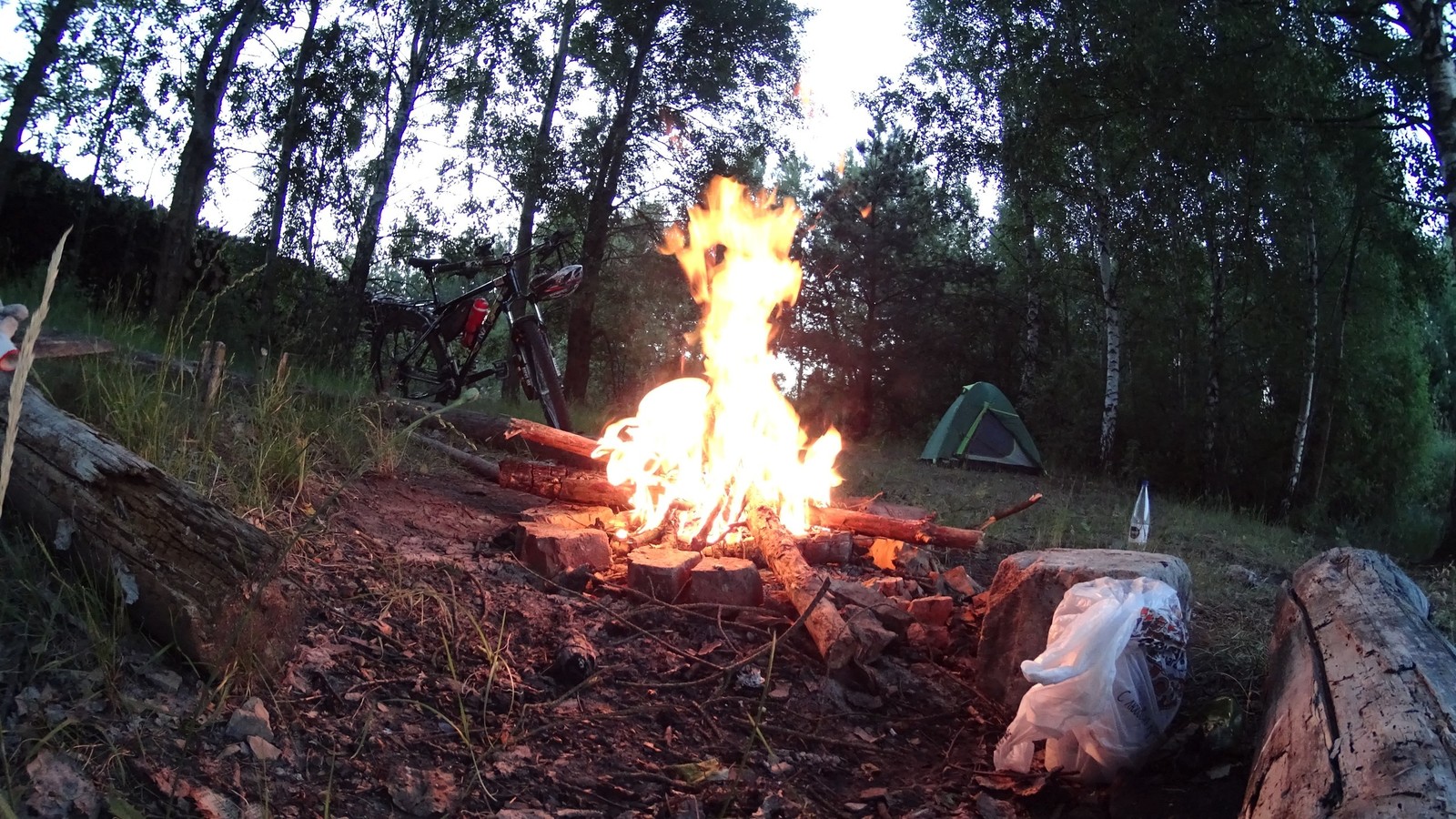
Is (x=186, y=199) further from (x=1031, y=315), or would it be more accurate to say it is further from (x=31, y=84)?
(x=1031, y=315)

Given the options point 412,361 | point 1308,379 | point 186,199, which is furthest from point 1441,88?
point 186,199

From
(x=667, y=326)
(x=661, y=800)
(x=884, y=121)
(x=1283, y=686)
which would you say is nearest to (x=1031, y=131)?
(x=884, y=121)

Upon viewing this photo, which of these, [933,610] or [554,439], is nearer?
[933,610]

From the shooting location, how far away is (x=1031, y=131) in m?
12.0

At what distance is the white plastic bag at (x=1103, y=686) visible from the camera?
2553 millimetres

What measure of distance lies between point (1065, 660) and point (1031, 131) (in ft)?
35.9

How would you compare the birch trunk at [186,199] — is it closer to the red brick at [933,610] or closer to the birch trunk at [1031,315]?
the red brick at [933,610]

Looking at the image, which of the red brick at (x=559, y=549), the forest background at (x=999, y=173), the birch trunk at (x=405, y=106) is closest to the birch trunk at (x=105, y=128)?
the forest background at (x=999, y=173)

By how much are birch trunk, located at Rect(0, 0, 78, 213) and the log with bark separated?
27.4 ft

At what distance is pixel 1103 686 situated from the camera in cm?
254

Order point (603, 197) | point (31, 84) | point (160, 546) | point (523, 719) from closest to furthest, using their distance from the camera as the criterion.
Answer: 1. point (160, 546)
2. point (523, 719)
3. point (31, 84)
4. point (603, 197)

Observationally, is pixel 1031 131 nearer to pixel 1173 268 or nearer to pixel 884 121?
pixel 1173 268

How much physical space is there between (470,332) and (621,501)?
3122 mm

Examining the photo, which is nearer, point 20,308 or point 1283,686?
point 20,308
